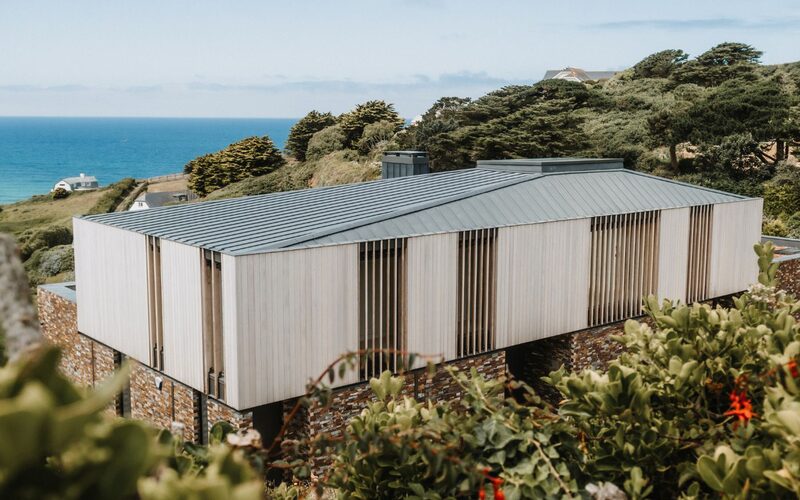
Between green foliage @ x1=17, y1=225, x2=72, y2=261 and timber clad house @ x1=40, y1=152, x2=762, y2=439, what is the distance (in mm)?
24303

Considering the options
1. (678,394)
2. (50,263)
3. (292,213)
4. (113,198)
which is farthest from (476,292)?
(113,198)

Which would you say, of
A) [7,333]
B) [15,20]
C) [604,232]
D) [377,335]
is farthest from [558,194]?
[15,20]

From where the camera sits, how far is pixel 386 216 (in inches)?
482

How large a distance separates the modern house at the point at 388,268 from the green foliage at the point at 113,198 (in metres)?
37.7

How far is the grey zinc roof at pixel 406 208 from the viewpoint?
11500 millimetres

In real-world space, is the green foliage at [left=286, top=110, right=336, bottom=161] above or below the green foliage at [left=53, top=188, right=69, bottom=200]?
above

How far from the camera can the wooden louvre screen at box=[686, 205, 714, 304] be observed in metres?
16.2

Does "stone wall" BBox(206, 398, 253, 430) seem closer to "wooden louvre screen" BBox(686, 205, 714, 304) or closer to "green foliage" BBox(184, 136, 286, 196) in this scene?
"wooden louvre screen" BBox(686, 205, 714, 304)

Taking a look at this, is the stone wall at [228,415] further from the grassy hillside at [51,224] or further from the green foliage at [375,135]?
the green foliage at [375,135]

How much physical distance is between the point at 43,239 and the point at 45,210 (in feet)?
83.8

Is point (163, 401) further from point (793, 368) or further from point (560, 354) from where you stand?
point (793, 368)

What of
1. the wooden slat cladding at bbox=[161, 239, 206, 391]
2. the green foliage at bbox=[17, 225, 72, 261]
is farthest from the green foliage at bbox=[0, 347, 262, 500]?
the green foliage at bbox=[17, 225, 72, 261]

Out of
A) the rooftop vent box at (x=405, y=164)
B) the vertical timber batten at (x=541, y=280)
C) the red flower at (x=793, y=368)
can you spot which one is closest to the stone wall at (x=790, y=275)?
the vertical timber batten at (x=541, y=280)

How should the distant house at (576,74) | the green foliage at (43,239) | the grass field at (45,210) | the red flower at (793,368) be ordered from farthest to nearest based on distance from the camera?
the distant house at (576,74)
the grass field at (45,210)
the green foliage at (43,239)
the red flower at (793,368)
